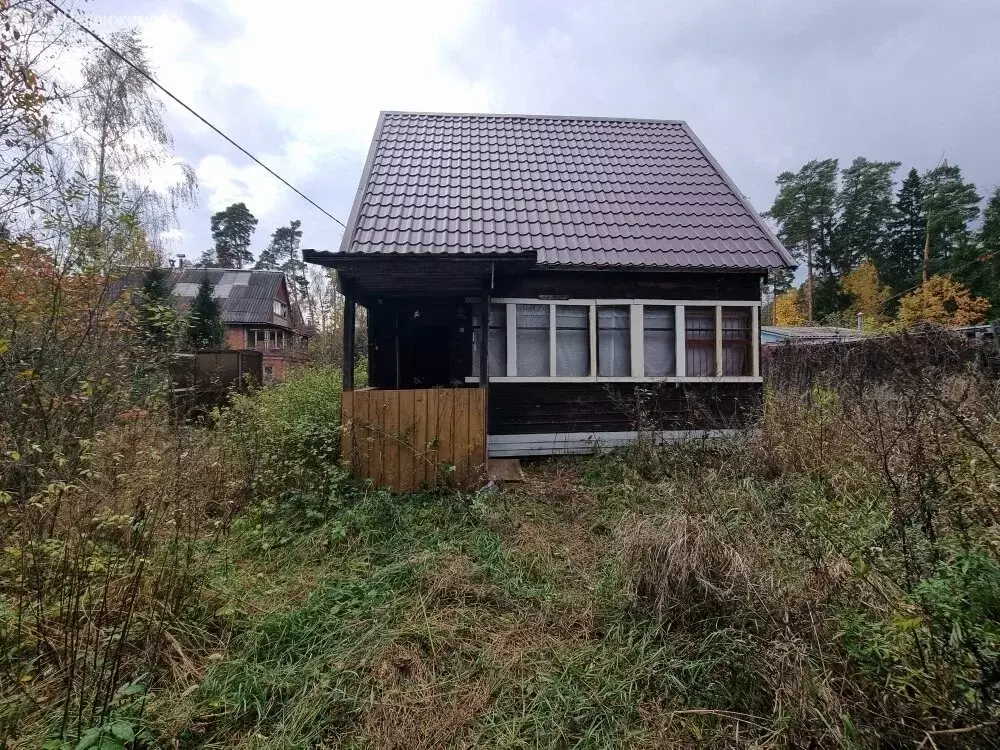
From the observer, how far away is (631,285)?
673 centimetres

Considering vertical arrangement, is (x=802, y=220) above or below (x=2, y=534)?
above

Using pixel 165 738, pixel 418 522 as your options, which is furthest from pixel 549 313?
pixel 165 738

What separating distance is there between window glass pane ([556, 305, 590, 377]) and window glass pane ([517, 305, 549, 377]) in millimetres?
218

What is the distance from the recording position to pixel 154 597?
109 inches

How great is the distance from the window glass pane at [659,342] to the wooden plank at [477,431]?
9.74 feet

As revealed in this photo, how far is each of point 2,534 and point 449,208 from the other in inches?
232

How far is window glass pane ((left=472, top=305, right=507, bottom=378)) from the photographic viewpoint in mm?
6516

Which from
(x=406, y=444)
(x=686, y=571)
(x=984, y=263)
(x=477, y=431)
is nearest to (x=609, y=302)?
(x=477, y=431)

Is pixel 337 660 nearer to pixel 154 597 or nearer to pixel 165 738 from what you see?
pixel 165 738

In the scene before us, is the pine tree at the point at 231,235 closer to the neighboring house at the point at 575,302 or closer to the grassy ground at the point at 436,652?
the neighboring house at the point at 575,302

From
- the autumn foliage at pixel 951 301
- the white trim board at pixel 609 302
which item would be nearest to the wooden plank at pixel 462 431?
the white trim board at pixel 609 302

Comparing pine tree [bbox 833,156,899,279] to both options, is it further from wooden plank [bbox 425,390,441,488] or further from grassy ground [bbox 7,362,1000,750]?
wooden plank [bbox 425,390,441,488]

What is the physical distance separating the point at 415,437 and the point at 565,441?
2426 millimetres

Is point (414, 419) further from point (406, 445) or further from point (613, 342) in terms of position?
point (613, 342)
